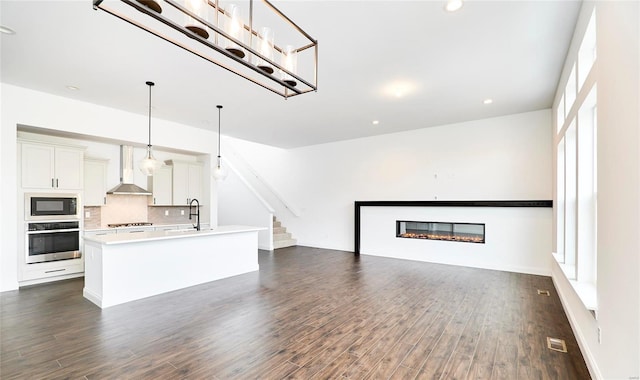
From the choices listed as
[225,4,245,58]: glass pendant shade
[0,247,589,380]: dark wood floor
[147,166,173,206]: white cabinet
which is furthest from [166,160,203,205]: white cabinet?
[225,4,245,58]: glass pendant shade

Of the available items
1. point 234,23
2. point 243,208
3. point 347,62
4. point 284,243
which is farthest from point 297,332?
point 243,208

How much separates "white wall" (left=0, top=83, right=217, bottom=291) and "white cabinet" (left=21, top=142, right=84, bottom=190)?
0.65 ft

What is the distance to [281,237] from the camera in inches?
329

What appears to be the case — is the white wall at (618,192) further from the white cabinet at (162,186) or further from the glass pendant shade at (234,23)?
the white cabinet at (162,186)

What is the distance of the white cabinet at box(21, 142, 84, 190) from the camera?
4.44 metres

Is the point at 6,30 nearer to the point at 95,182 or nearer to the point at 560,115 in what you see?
the point at 95,182

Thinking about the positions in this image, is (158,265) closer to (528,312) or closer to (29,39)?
(29,39)

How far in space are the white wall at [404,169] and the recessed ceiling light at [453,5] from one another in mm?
3968

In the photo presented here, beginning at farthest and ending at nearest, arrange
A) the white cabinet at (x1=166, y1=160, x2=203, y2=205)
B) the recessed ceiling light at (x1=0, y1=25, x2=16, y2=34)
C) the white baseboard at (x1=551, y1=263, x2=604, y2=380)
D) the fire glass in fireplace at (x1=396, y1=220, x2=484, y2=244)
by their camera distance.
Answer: the white cabinet at (x1=166, y1=160, x2=203, y2=205)
the fire glass in fireplace at (x1=396, y1=220, x2=484, y2=244)
the recessed ceiling light at (x1=0, y1=25, x2=16, y2=34)
the white baseboard at (x1=551, y1=263, x2=604, y2=380)

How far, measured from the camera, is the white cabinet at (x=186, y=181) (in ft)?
21.3

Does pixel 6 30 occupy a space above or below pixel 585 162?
above

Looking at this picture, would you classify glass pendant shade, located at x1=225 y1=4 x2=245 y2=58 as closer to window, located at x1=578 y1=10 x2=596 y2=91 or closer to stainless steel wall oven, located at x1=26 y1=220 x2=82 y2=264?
window, located at x1=578 y1=10 x2=596 y2=91

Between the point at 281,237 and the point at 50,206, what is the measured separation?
16.6 feet

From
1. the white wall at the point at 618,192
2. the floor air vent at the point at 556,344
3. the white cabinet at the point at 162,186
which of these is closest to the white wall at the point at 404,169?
the white cabinet at the point at 162,186
